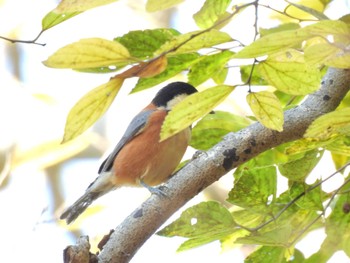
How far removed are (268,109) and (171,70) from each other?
0.85 feet

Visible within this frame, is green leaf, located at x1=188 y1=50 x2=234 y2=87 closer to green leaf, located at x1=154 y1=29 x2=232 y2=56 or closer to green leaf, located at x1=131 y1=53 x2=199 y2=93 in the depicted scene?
green leaf, located at x1=131 y1=53 x2=199 y2=93

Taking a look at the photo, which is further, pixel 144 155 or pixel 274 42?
pixel 144 155

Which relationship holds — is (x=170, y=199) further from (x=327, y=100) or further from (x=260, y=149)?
(x=327, y=100)

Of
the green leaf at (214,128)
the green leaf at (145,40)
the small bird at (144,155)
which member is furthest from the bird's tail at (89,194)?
the green leaf at (145,40)

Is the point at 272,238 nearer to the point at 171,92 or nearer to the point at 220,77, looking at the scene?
the point at 220,77

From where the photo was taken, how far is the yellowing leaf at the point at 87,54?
2.68 ft

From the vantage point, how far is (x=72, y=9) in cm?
83

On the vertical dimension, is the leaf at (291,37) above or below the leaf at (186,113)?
above

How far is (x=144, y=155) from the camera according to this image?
2.51m

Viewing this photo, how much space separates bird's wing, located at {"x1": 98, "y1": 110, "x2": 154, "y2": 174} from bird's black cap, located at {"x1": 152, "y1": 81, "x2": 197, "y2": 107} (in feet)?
0.25

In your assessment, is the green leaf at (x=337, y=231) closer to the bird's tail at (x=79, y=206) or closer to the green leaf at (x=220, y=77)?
the green leaf at (x=220, y=77)

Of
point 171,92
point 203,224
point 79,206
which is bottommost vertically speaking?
point 79,206

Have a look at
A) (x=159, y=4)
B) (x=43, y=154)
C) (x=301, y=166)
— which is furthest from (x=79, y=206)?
(x=159, y=4)

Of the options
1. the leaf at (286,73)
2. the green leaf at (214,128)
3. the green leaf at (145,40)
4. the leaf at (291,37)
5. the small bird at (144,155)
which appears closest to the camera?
the leaf at (291,37)
